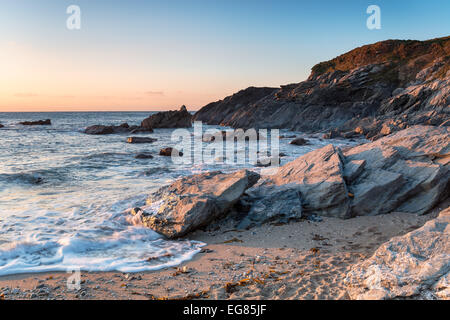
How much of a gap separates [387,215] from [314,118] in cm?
4041

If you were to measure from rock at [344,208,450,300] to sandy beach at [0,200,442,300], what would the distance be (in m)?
0.35

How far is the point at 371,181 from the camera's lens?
803 cm

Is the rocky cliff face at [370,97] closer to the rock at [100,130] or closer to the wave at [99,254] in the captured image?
the rock at [100,130]

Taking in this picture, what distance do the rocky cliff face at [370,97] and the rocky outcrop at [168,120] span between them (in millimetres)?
9099

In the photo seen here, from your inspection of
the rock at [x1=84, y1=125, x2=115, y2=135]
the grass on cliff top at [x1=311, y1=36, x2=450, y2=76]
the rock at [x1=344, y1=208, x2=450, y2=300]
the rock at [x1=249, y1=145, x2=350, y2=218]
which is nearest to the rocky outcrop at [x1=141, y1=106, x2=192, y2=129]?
the rock at [x1=84, y1=125, x2=115, y2=135]

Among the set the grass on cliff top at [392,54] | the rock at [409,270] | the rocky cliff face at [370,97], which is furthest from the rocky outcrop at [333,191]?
the grass on cliff top at [392,54]

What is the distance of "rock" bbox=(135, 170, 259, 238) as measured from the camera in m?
7.11

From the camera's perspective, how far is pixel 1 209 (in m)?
8.94

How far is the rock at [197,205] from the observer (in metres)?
7.11

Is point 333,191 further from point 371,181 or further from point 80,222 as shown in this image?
point 80,222

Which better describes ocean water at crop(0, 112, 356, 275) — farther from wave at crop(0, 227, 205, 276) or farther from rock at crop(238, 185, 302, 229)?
rock at crop(238, 185, 302, 229)

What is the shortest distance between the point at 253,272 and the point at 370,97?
49125mm

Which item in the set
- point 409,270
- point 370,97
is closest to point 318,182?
point 409,270

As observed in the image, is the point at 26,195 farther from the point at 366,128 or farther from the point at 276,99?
the point at 276,99
